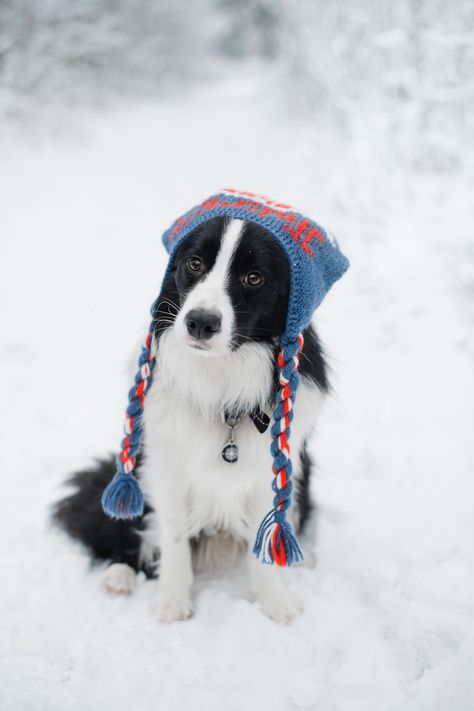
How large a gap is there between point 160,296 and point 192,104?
667 inches

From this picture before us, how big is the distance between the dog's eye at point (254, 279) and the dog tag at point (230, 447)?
0.48m

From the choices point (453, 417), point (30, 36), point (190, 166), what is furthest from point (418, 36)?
point (30, 36)

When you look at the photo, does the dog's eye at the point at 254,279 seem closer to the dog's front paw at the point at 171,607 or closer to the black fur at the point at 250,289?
the black fur at the point at 250,289

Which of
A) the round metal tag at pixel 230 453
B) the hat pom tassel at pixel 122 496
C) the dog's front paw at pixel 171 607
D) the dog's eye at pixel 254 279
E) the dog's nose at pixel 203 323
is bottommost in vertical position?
the dog's front paw at pixel 171 607

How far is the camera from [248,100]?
1748 centimetres

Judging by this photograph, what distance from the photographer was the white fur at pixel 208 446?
1.71m

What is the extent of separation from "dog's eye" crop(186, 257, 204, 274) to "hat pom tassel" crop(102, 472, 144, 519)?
31.1 inches

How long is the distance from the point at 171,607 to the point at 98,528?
451mm

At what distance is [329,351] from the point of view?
2.23 meters

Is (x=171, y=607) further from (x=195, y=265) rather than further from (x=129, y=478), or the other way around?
(x=195, y=265)

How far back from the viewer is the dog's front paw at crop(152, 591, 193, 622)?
1.93 m

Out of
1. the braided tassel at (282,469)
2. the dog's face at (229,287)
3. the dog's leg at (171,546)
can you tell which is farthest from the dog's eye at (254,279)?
the dog's leg at (171,546)

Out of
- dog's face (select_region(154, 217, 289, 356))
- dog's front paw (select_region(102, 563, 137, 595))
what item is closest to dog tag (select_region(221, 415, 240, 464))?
dog's face (select_region(154, 217, 289, 356))

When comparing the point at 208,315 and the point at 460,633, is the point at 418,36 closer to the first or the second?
the point at 208,315
